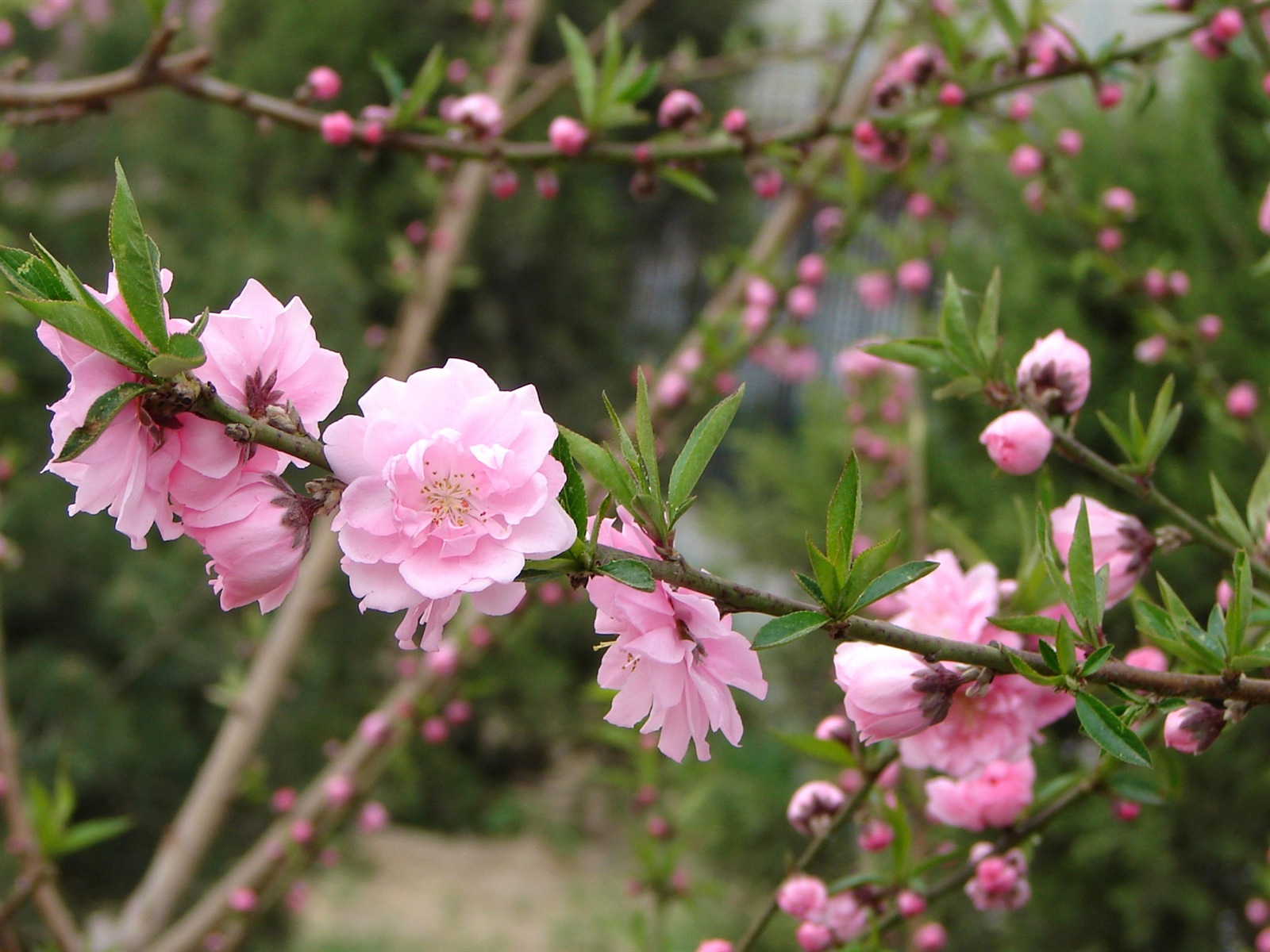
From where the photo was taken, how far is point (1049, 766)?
259 cm

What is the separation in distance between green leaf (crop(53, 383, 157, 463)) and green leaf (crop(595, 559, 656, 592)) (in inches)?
8.2

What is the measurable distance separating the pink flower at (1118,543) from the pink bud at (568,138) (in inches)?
26.4

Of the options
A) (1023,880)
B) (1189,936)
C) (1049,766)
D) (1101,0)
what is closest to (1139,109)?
(1023,880)

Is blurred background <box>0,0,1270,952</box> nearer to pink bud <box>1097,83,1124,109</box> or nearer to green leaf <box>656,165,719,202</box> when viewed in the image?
pink bud <box>1097,83,1124,109</box>

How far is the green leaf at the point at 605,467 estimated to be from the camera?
52cm

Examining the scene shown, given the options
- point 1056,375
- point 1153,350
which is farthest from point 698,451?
point 1153,350

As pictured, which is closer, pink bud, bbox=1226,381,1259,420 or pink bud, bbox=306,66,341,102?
pink bud, bbox=306,66,341,102

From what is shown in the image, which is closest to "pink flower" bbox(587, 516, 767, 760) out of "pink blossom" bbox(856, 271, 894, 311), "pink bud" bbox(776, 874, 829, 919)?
"pink bud" bbox(776, 874, 829, 919)

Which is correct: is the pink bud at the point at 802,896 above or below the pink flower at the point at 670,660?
below

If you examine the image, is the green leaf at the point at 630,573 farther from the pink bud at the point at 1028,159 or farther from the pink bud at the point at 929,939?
the pink bud at the point at 1028,159

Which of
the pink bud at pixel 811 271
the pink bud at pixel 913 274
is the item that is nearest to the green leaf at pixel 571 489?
the pink bud at pixel 811 271

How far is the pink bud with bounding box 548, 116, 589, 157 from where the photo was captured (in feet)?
4.05

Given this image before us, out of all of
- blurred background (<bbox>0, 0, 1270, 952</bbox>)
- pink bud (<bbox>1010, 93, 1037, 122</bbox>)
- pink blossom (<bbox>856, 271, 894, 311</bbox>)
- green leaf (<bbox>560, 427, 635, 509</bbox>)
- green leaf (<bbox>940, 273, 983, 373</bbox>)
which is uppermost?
green leaf (<bbox>560, 427, 635, 509</bbox>)

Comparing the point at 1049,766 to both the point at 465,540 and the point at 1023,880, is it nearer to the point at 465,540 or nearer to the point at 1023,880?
the point at 1023,880
